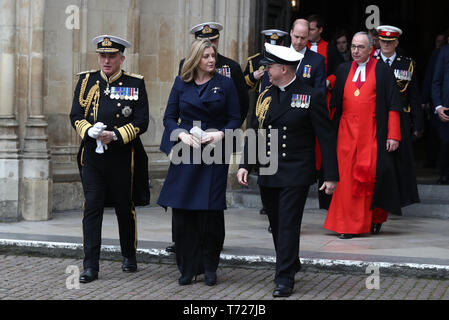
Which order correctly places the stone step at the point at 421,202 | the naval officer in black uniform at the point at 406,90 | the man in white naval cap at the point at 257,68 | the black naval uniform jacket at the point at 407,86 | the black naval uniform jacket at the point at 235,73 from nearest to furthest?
the black naval uniform jacket at the point at 235,73 < the man in white naval cap at the point at 257,68 < the naval officer in black uniform at the point at 406,90 < the black naval uniform jacket at the point at 407,86 < the stone step at the point at 421,202

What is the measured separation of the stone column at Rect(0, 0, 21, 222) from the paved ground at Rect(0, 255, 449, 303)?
6.80 feet

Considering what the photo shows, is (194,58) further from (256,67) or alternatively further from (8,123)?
(8,123)

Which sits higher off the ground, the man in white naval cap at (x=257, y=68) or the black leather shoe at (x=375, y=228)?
the man in white naval cap at (x=257, y=68)

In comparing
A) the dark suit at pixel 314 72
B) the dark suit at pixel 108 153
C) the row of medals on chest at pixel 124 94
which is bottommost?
the dark suit at pixel 108 153

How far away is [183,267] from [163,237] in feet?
6.23

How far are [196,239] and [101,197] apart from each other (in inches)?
33.3

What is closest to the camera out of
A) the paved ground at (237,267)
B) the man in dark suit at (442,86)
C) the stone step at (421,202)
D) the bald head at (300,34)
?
the paved ground at (237,267)

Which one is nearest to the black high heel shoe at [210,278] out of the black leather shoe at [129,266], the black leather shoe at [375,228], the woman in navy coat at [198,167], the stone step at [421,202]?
the woman in navy coat at [198,167]

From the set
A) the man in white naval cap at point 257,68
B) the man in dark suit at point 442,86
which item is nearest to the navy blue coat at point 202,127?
the man in white naval cap at point 257,68

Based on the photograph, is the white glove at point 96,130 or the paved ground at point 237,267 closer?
the paved ground at point 237,267

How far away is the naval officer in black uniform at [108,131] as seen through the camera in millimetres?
8008

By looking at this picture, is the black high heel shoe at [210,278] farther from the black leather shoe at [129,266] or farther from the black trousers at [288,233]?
the black leather shoe at [129,266]

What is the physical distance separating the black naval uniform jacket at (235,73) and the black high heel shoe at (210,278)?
1.63 metres

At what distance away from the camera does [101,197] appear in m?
8.06
